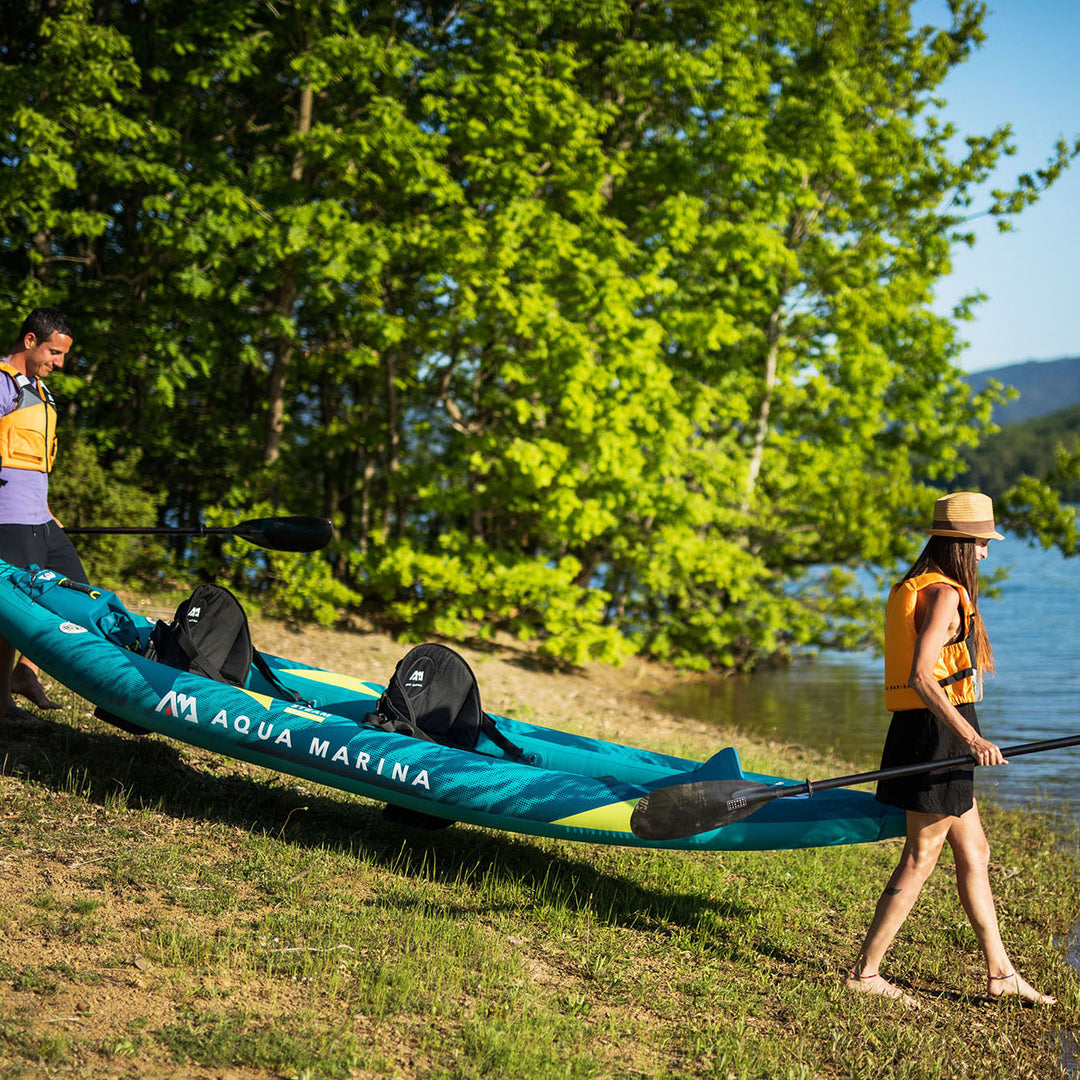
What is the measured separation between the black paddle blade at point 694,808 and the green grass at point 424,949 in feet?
1.78

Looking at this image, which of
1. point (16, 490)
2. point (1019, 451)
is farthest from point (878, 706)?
point (1019, 451)

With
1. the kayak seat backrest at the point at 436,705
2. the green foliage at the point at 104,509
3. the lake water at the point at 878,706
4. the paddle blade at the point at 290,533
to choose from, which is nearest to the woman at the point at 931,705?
the kayak seat backrest at the point at 436,705

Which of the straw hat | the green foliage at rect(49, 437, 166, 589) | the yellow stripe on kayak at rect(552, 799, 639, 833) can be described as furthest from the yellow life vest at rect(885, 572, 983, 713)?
the green foliage at rect(49, 437, 166, 589)

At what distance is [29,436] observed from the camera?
5207 millimetres

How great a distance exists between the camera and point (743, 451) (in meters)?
14.4

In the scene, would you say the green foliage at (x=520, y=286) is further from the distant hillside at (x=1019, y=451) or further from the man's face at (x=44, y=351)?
the distant hillside at (x=1019, y=451)

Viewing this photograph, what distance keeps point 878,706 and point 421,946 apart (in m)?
9.47

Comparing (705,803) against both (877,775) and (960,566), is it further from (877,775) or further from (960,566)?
(960,566)

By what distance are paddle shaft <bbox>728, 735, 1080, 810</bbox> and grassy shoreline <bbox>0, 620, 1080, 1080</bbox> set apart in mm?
703

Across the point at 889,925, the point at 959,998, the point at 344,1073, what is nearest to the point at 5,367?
the point at 344,1073

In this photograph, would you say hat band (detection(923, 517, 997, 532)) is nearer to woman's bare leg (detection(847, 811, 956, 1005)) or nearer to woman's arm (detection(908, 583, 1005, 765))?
woman's arm (detection(908, 583, 1005, 765))

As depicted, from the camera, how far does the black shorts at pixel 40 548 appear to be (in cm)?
530

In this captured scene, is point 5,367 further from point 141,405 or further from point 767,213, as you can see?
point 767,213

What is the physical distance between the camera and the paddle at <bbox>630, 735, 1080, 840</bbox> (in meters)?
3.93
